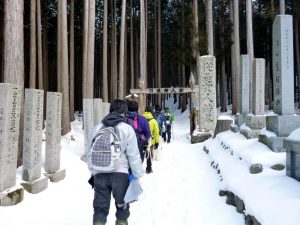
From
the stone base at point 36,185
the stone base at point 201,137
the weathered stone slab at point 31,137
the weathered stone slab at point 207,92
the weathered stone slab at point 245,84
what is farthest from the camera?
the weathered stone slab at point 207,92

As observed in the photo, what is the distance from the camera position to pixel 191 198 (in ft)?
18.5

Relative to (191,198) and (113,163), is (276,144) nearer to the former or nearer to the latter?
(191,198)

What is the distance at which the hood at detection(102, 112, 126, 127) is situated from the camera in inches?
134

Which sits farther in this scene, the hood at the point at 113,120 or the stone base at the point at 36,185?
the stone base at the point at 36,185

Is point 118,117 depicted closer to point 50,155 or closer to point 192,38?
point 50,155

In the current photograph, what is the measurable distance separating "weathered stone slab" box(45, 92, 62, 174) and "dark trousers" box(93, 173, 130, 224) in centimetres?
314

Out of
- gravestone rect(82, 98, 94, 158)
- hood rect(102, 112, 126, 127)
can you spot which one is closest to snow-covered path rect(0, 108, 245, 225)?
gravestone rect(82, 98, 94, 158)

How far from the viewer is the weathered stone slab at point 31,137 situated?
541 cm

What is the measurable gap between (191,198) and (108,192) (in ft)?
8.38

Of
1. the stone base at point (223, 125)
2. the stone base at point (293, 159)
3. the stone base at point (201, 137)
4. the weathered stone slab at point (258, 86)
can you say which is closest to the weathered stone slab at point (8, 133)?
the stone base at point (293, 159)

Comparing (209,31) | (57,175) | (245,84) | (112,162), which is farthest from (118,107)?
(209,31)

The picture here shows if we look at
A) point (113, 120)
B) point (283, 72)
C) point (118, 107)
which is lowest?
point (113, 120)

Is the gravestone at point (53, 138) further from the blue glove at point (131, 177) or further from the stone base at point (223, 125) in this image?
the stone base at point (223, 125)

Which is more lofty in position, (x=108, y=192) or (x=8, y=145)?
(x=8, y=145)
